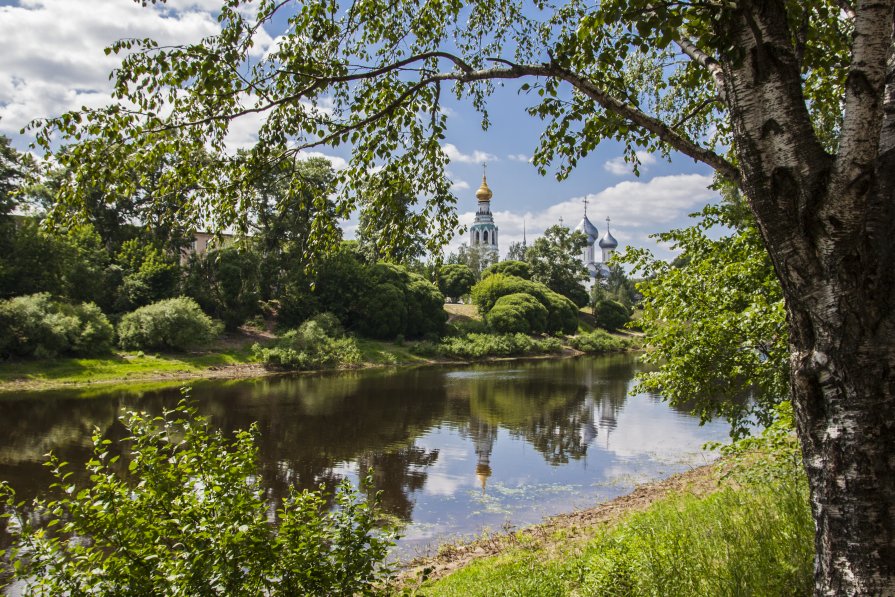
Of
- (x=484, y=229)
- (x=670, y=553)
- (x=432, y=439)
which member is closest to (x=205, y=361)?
(x=432, y=439)

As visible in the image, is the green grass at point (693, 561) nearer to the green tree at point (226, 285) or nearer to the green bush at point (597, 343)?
the green tree at point (226, 285)

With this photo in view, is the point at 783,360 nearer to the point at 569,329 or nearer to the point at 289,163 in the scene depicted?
the point at 289,163

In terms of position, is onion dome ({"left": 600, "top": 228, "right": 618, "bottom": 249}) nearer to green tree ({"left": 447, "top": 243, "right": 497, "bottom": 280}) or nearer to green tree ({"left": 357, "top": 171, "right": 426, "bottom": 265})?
green tree ({"left": 447, "top": 243, "right": 497, "bottom": 280})

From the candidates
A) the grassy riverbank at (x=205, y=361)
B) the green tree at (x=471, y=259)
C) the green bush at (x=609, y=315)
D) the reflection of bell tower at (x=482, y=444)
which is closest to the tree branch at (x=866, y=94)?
the reflection of bell tower at (x=482, y=444)

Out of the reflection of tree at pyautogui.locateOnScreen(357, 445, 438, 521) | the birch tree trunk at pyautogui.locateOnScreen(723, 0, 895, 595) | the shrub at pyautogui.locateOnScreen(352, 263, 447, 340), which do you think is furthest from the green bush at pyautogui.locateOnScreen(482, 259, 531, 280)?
the birch tree trunk at pyautogui.locateOnScreen(723, 0, 895, 595)

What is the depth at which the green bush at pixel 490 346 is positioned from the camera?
4875 cm

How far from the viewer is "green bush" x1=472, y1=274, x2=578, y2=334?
206ft

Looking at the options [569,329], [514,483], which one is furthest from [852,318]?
[569,329]

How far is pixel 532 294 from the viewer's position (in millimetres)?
64250

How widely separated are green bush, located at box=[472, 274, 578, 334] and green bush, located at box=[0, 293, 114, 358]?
120 feet

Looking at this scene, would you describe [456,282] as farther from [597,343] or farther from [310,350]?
[310,350]

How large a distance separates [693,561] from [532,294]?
5969 cm

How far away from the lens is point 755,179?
3305 mm

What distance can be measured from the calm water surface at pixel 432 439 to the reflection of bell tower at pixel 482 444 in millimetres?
36
